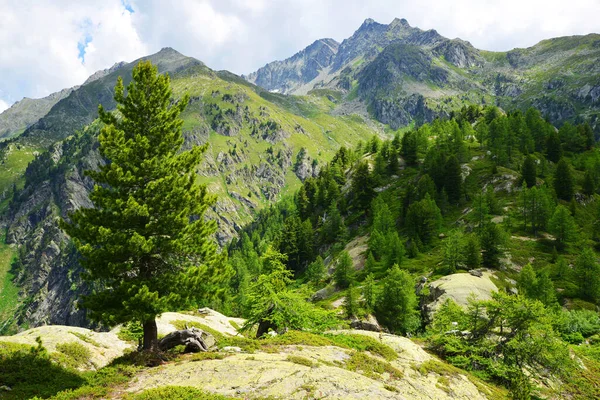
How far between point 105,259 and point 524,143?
122m

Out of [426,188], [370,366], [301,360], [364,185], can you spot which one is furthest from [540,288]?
[364,185]

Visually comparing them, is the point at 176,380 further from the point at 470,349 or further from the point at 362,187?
the point at 362,187

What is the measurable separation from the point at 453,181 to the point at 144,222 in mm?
86438

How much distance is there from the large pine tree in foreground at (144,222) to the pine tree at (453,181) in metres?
82.5

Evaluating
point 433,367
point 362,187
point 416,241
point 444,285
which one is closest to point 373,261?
point 416,241

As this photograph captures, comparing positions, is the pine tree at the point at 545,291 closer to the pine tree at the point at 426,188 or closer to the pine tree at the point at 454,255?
the pine tree at the point at 454,255

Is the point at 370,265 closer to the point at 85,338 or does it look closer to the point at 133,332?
the point at 133,332

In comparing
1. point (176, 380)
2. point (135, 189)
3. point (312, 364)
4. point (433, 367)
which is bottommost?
point (433, 367)

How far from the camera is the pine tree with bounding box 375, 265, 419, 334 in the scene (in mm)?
42094

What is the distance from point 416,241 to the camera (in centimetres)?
7219

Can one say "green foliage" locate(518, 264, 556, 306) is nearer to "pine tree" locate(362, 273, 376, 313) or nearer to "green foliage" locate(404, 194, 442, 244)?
"pine tree" locate(362, 273, 376, 313)

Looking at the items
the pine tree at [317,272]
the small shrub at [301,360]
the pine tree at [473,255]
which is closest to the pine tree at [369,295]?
the pine tree at [473,255]

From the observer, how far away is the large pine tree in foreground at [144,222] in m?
18.0

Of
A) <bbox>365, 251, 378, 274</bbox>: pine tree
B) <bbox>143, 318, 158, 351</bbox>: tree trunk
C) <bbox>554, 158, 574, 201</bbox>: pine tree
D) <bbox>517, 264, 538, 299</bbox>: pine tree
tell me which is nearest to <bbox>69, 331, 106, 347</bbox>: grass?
<bbox>143, 318, 158, 351</bbox>: tree trunk
